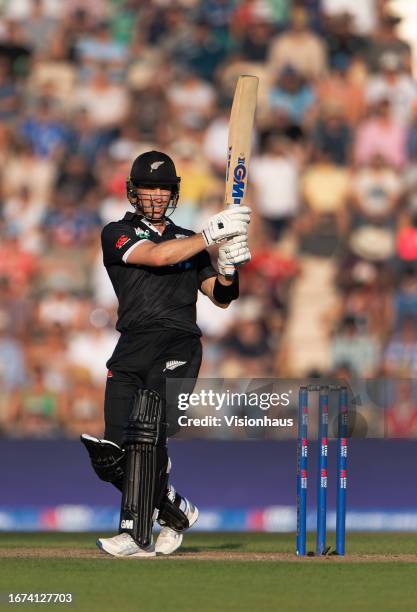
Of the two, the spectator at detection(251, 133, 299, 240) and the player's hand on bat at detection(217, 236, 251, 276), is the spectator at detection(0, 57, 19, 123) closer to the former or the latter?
the spectator at detection(251, 133, 299, 240)

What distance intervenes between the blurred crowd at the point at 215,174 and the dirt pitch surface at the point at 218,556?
455 cm

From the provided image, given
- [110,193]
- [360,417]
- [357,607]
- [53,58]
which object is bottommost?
[357,607]

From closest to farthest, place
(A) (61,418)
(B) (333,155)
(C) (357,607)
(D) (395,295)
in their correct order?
1. (C) (357,607)
2. (A) (61,418)
3. (D) (395,295)
4. (B) (333,155)

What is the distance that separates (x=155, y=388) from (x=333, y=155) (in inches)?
308

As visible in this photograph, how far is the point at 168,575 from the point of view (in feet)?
19.8

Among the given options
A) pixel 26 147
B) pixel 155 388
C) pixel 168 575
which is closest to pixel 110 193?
pixel 26 147

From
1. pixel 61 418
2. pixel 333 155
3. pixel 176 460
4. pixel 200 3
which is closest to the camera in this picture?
pixel 176 460

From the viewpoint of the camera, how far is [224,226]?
21.6 ft

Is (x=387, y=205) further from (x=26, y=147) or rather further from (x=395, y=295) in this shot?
(x=26, y=147)

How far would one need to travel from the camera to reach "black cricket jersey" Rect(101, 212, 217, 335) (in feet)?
22.7

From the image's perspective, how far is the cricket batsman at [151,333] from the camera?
6.70 meters

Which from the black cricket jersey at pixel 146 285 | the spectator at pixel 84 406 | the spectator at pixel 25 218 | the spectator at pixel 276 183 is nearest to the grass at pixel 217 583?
the black cricket jersey at pixel 146 285

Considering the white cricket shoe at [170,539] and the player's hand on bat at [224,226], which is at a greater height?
the player's hand on bat at [224,226]

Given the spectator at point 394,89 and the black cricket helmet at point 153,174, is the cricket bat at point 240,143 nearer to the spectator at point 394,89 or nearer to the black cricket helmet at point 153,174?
the black cricket helmet at point 153,174
